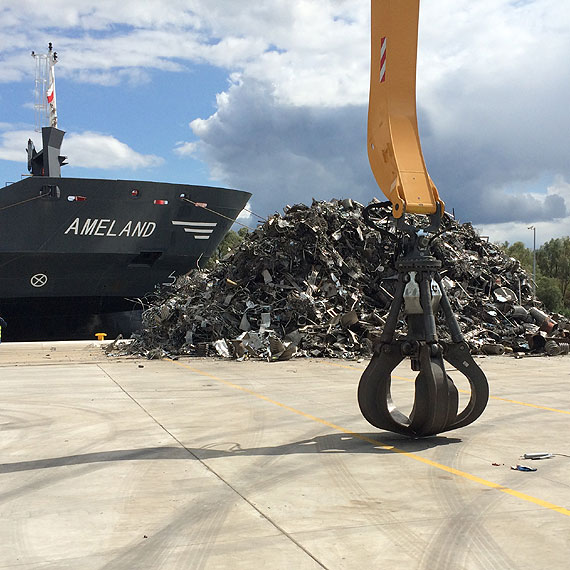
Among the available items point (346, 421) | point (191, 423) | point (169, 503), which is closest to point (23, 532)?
point (169, 503)

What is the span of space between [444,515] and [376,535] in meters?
0.74

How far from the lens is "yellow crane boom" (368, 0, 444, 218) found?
7.87 meters

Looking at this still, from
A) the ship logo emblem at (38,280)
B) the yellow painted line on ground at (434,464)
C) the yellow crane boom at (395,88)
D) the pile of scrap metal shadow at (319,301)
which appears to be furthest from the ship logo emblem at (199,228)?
the yellow crane boom at (395,88)

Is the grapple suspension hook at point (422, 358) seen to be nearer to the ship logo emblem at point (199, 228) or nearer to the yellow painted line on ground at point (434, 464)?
the yellow painted line on ground at point (434, 464)

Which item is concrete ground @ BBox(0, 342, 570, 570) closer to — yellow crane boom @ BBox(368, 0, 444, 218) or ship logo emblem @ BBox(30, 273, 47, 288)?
yellow crane boom @ BBox(368, 0, 444, 218)

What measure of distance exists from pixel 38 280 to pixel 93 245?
2690mm

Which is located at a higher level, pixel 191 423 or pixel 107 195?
pixel 107 195

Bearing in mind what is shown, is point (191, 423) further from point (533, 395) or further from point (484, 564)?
point (533, 395)

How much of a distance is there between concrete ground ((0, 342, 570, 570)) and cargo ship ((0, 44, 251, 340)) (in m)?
15.1

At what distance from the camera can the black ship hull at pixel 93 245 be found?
24828mm

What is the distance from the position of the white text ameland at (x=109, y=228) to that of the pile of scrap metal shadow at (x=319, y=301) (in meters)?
4.46

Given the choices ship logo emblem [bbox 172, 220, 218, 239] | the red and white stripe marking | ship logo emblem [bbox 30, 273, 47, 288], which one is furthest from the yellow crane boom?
ship logo emblem [bbox 30, 273, 47, 288]

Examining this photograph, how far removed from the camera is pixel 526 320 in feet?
69.3

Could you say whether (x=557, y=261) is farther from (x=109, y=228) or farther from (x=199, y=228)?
(x=109, y=228)
